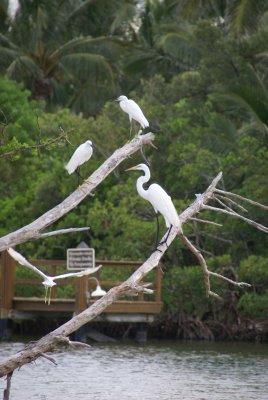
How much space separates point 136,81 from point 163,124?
12400 mm

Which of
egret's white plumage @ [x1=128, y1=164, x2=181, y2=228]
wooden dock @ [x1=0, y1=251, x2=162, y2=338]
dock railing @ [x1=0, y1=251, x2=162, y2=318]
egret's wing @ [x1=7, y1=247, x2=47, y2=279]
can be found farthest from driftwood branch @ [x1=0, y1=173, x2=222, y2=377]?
wooden dock @ [x1=0, y1=251, x2=162, y2=338]

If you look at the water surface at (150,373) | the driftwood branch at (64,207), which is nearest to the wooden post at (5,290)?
the water surface at (150,373)

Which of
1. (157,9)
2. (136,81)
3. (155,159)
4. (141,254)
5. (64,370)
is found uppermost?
(157,9)

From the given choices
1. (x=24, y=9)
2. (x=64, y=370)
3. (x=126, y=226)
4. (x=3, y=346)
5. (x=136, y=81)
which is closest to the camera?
(x=64, y=370)

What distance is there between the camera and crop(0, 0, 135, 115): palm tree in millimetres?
37031

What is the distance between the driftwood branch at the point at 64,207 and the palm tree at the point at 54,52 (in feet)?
78.2

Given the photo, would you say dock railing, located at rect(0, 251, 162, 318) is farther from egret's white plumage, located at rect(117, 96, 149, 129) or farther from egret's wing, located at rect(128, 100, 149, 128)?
egret's wing, located at rect(128, 100, 149, 128)

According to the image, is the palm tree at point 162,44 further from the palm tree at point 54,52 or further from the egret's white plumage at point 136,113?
the egret's white plumage at point 136,113

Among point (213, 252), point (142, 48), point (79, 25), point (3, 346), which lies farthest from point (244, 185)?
point (79, 25)

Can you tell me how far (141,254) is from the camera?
2611 cm

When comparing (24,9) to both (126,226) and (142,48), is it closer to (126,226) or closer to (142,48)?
(142,48)

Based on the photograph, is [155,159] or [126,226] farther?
[155,159]

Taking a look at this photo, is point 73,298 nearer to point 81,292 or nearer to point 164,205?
point 81,292

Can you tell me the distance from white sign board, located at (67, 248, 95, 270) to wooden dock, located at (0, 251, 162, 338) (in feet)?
1.11
